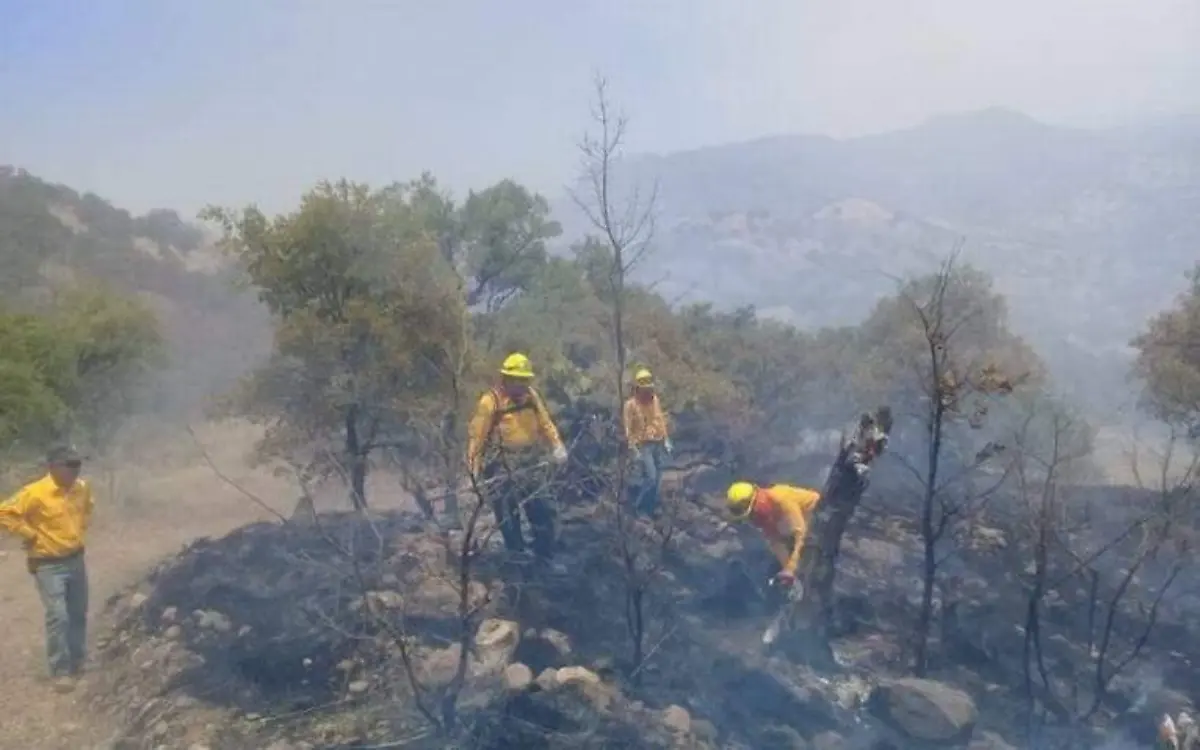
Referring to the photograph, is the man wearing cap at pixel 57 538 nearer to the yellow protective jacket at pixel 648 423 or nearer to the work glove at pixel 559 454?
the work glove at pixel 559 454

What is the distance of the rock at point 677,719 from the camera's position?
255 inches

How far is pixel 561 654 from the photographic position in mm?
7332

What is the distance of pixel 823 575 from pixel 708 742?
196 centimetres

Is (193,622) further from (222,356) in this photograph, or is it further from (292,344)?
(222,356)

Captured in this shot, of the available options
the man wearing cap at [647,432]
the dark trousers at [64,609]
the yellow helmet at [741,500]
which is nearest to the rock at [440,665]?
the yellow helmet at [741,500]

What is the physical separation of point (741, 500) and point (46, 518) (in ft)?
17.0

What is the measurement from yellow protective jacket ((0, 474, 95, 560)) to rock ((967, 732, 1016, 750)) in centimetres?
656

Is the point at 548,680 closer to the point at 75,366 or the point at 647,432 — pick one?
the point at 647,432

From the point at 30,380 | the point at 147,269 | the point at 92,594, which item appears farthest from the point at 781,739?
the point at 147,269

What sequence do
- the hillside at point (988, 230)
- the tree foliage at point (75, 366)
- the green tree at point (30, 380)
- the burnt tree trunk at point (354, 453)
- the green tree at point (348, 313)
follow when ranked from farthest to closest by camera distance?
the hillside at point (988, 230)
the tree foliage at point (75, 366)
the green tree at point (30, 380)
the burnt tree trunk at point (354, 453)
the green tree at point (348, 313)

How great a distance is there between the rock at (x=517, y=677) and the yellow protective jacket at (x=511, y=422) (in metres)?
1.67

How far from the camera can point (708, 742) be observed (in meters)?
6.50

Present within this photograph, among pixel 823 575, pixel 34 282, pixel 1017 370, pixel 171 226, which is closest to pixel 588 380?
pixel 823 575

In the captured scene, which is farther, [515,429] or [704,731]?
[515,429]
